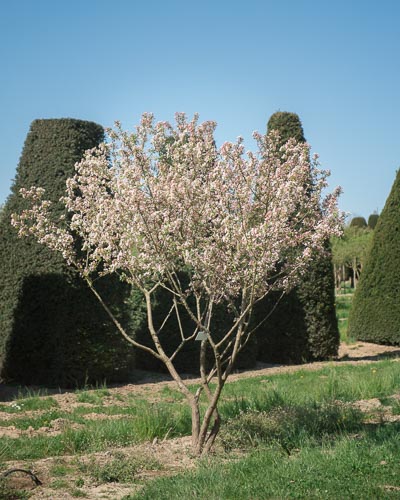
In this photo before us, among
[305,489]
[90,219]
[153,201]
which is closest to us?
[305,489]

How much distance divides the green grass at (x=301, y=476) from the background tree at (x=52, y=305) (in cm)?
557

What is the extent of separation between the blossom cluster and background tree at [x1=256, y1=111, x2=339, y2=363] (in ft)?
22.7

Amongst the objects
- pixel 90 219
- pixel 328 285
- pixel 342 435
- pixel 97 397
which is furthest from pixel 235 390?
pixel 328 285

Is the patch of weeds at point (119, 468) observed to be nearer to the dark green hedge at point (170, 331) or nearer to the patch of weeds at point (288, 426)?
the patch of weeds at point (288, 426)

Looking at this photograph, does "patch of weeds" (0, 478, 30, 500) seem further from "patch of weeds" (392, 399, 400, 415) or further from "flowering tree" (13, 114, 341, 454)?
"patch of weeds" (392, 399, 400, 415)

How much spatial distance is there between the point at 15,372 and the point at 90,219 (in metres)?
5.42

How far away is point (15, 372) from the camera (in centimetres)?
1102

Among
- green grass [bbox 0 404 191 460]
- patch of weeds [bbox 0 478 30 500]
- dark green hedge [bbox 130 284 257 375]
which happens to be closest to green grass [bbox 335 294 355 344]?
dark green hedge [bbox 130 284 257 375]

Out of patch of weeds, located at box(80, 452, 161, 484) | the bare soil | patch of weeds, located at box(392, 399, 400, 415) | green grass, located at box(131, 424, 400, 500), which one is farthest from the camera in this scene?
patch of weeds, located at box(392, 399, 400, 415)

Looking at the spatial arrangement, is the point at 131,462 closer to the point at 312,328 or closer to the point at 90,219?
the point at 90,219

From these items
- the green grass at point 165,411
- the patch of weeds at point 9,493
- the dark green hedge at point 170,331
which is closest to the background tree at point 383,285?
the dark green hedge at point 170,331

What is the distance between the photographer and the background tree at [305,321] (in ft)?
43.8

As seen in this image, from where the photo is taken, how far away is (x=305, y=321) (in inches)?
531

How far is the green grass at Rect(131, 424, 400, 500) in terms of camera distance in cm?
445
